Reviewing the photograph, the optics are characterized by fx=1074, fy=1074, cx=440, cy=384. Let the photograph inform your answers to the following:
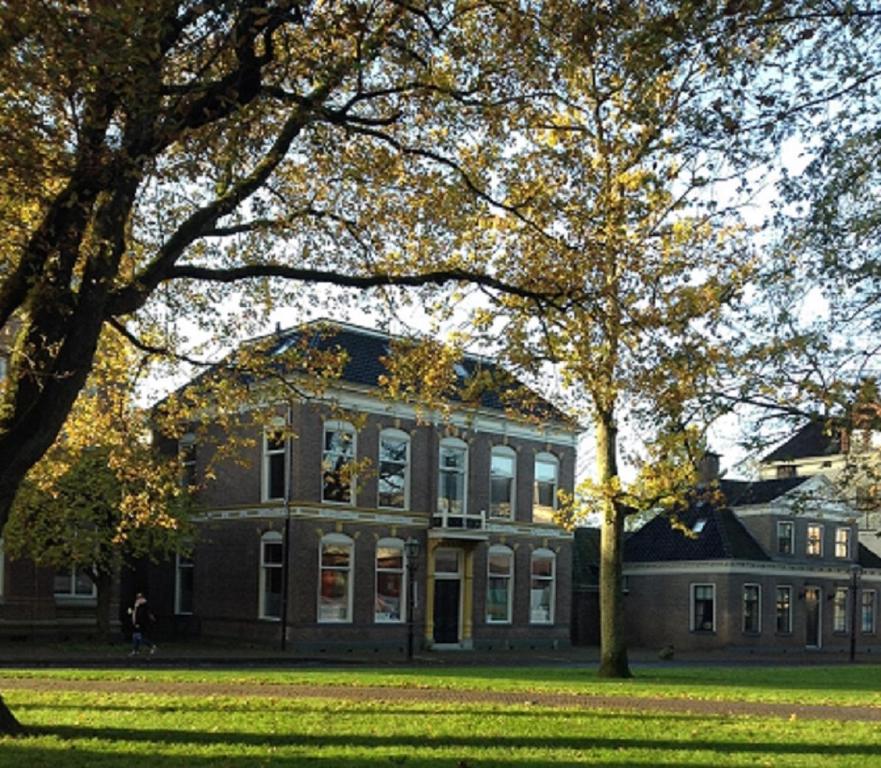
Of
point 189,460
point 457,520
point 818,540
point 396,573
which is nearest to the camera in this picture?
point 396,573

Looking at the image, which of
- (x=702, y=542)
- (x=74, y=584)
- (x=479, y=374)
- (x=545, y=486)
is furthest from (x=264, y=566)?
(x=702, y=542)

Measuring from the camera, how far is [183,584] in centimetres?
3881

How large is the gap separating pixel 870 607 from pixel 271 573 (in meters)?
32.7

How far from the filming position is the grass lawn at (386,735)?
1000cm

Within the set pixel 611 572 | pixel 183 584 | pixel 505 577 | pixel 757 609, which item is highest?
pixel 611 572

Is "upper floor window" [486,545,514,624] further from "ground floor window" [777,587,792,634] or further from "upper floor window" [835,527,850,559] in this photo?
"upper floor window" [835,527,850,559]

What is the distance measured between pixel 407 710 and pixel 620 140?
7.96 m

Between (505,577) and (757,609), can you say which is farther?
(757,609)

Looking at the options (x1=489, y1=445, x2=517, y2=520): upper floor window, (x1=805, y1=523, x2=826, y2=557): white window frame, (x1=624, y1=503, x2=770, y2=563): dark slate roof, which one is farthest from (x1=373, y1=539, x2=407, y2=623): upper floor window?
(x1=805, y1=523, x2=826, y2=557): white window frame

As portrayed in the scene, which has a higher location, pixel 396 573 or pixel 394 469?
pixel 394 469

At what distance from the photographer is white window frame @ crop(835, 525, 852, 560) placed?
50944mm

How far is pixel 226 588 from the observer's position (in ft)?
119

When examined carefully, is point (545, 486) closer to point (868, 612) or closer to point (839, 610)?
point (839, 610)

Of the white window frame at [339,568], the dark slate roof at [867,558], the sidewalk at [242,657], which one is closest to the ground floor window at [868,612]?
the dark slate roof at [867,558]
